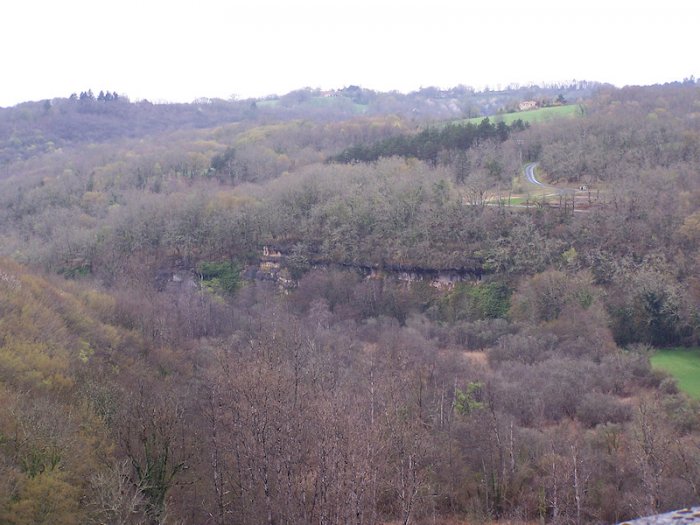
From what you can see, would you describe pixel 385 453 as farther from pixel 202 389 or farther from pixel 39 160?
pixel 39 160

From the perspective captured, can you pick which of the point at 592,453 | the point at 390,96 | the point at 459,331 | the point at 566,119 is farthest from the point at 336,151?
the point at 390,96

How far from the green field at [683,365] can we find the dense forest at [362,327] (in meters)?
0.82

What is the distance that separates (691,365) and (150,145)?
6512cm

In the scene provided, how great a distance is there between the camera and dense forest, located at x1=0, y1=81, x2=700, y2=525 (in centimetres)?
1483

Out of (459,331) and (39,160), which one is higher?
(39,160)

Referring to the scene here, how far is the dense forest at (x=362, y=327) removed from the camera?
14828 millimetres

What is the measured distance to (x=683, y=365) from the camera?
88.3ft

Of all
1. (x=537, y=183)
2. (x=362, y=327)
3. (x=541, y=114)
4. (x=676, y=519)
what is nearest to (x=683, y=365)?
(x=362, y=327)

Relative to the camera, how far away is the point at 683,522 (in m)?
7.59

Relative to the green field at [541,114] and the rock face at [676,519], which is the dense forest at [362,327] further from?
the rock face at [676,519]

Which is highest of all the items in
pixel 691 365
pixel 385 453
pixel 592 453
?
pixel 385 453

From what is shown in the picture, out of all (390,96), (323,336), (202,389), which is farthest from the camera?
(390,96)

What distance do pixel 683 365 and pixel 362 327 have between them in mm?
14217

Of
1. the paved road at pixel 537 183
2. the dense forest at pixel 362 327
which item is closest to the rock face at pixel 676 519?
the dense forest at pixel 362 327
